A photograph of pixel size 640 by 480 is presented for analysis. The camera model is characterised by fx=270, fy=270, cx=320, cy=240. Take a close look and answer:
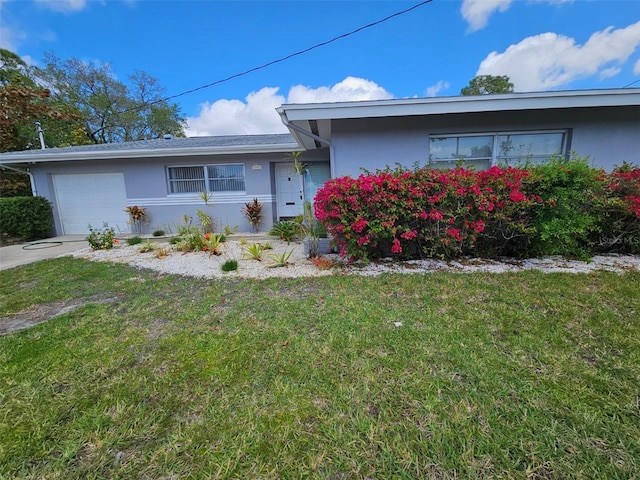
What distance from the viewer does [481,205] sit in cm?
422

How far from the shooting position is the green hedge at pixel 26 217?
832 centimetres

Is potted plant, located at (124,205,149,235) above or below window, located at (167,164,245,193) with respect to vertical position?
below

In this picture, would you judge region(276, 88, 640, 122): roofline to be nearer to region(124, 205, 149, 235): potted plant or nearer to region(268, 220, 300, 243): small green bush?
region(268, 220, 300, 243): small green bush

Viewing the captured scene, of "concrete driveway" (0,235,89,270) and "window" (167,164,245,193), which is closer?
"concrete driveway" (0,235,89,270)

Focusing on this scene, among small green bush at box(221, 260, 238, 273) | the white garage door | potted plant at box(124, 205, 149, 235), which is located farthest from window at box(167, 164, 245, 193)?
small green bush at box(221, 260, 238, 273)

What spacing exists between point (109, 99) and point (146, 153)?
18.7 m

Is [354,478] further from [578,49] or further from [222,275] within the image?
[578,49]

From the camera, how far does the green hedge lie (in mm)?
8320

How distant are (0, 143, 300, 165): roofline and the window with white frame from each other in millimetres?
4212

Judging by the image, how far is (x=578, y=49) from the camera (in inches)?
519

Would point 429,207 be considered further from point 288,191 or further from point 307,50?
point 307,50

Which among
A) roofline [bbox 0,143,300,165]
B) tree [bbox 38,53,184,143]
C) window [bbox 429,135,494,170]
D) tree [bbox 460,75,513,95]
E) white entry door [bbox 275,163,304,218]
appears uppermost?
tree [bbox 460,75,513,95]

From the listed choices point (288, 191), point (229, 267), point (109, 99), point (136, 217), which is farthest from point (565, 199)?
point (109, 99)

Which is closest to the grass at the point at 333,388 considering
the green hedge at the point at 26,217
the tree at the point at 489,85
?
the green hedge at the point at 26,217
